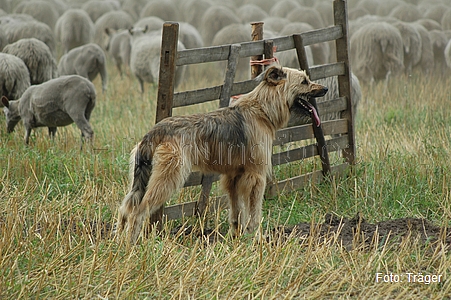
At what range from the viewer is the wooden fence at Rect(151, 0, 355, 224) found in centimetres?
633

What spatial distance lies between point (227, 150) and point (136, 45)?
471 inches

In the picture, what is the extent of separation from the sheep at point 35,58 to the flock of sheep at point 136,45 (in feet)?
0.06

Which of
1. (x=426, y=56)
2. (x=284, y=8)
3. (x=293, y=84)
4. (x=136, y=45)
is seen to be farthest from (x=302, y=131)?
(x=284, y=8)

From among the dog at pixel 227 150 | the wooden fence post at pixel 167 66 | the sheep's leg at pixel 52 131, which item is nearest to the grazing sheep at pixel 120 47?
the sheep's leg at pixel 52 131

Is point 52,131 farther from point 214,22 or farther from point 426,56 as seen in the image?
point 214,22

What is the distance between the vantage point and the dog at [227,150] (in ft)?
19.4

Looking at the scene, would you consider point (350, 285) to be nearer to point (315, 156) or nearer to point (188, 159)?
point (188, 159)

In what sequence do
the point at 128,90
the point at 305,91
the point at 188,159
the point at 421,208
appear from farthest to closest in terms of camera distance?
the point at 128,90 → the point at 421,208 → the point at 305,91 → the point at 188,159

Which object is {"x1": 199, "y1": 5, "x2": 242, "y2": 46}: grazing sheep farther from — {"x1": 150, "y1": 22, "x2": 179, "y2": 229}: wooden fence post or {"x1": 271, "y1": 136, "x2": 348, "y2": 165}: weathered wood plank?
{"x1": 150, "y1": 22, "x2": 179, "y2": 229}: wooden fence post

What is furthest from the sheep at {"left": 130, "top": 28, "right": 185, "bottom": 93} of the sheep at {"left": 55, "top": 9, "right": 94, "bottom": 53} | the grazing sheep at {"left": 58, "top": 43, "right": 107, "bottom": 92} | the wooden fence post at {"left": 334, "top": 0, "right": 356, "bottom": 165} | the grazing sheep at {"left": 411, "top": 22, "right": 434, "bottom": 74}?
the wooden fence post at {"left": 334, "top": 0, "right": 356, "bottom": 165}

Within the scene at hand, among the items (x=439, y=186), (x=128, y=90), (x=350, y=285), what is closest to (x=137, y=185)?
(x=350, y=285)

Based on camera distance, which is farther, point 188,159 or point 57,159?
point 57,159

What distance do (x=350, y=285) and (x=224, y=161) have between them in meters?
1.76

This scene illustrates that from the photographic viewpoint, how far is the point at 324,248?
18.2ft
